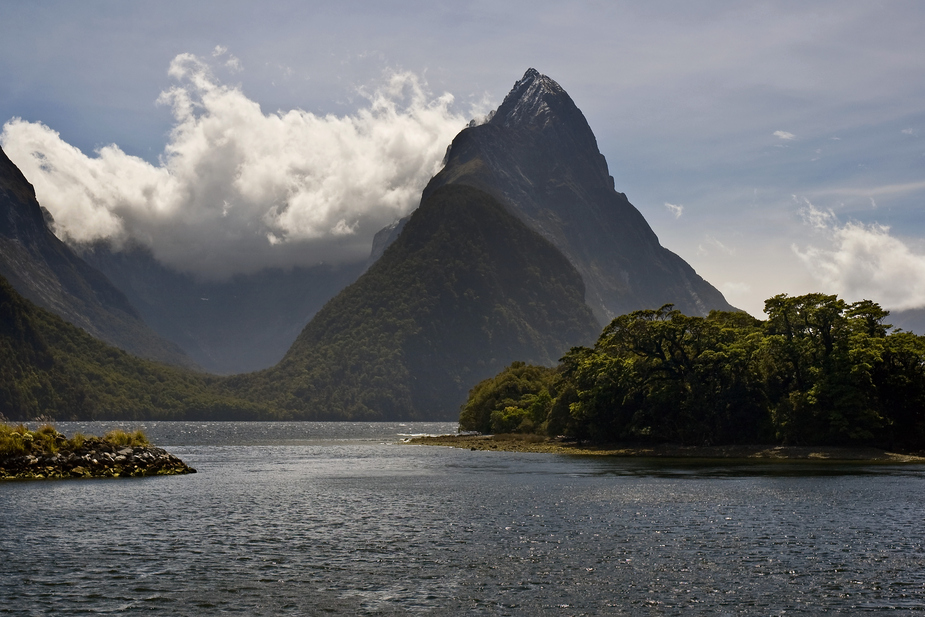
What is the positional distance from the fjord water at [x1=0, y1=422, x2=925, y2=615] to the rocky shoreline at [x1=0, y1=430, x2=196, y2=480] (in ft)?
14.3

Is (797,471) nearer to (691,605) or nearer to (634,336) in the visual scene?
(634,336)

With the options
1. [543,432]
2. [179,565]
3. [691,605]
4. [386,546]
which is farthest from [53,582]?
[543,432]

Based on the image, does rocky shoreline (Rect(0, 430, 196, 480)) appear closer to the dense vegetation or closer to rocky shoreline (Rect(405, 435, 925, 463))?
rocky shoreline (Rect(405, 435, 925, 463))

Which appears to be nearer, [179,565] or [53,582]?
[53,582]

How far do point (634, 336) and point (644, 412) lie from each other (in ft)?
45.8

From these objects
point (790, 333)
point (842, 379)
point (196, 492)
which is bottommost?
point (196, 492)

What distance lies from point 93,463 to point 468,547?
56.1 metres

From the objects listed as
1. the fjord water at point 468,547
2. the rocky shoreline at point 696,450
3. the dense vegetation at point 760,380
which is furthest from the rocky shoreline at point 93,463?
the dense vegetation at point 760,380

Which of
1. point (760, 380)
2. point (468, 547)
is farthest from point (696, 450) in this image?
point (468, 547)

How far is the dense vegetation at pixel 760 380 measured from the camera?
112 meters

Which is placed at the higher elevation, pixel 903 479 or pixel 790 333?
pixel 790 333

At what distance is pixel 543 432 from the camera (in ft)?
584

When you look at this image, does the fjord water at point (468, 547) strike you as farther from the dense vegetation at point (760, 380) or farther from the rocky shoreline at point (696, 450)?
the dense vegetation at point (760, 380)

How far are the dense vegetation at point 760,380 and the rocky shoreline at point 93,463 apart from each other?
75.9m
